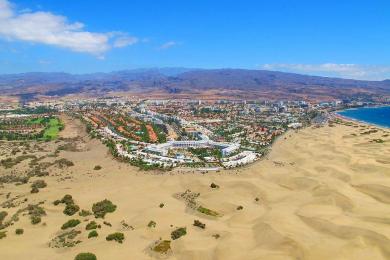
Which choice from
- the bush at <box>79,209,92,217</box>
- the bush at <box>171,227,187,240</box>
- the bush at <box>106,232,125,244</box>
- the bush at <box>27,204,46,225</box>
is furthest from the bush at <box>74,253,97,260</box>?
the bush at <box>79,209,92,217</box>

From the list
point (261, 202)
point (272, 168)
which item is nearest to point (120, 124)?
point (272, 168)

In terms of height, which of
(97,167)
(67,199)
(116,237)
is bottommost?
(97,167)

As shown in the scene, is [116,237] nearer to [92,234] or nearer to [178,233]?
[92,234]

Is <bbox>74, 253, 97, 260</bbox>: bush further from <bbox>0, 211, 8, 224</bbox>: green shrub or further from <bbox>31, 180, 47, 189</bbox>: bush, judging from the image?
<bbox>31, 180, 47, 189</bbox>: bush

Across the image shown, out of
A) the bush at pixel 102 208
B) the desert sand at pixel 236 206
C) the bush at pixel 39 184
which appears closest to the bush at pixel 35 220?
the desert sand at pixel 236 206

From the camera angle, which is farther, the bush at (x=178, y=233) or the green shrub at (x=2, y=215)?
the green shrub at (x=2, y=215)

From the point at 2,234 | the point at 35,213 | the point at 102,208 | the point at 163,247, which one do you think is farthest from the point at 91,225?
the point at 163,247

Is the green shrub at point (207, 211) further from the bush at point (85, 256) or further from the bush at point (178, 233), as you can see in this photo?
the bush at point (85, 256)
